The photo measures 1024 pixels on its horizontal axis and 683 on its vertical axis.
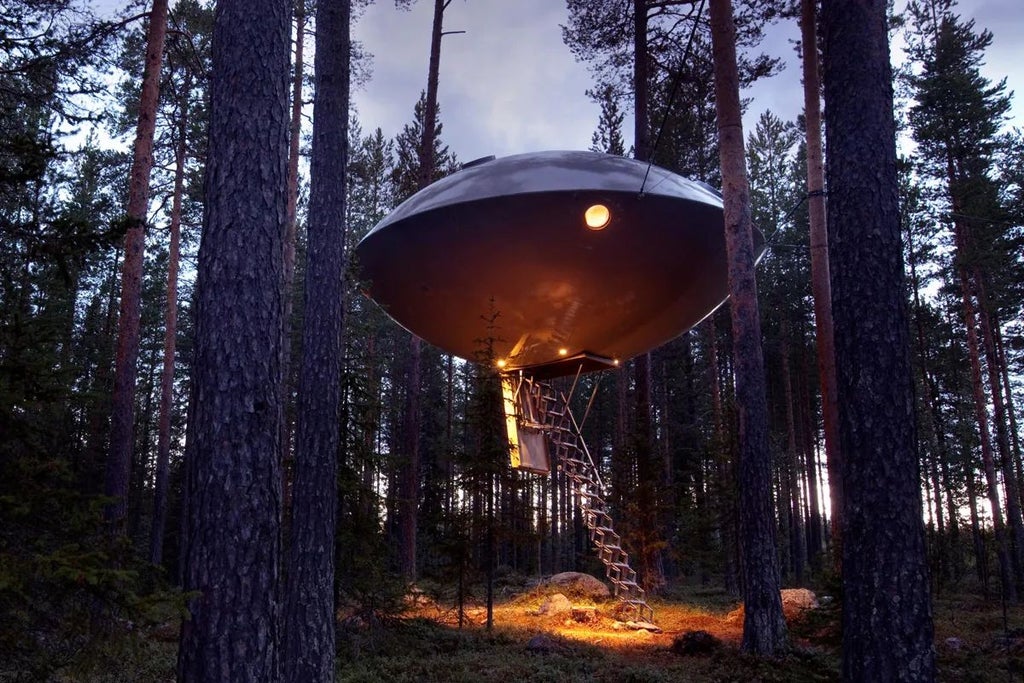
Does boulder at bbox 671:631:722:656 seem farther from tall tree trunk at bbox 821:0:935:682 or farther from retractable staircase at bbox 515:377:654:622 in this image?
tall tree trunk at bbox 821:0:935:682

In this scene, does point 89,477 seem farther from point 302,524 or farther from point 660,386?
point 302,524

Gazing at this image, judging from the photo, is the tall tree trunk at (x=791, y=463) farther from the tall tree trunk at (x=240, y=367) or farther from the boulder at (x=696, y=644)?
the tall tree trunk at (x=240, y=367)

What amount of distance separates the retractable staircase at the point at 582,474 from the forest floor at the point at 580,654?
653mm

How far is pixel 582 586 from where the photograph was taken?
58.6 feet

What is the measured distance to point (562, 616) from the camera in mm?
14969

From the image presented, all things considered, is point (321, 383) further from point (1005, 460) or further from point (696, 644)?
point (1005, 460)

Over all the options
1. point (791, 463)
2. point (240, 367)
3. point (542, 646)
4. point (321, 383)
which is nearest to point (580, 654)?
point (542, 646)

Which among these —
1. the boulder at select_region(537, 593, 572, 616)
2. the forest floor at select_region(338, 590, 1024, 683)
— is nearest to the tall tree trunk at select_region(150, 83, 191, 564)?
the forest floor at select_region(338, 590, 1024, 683)

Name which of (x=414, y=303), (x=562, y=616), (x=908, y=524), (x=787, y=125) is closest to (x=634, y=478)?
(x=562, y=616)

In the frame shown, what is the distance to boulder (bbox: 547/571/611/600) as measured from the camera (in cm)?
1753

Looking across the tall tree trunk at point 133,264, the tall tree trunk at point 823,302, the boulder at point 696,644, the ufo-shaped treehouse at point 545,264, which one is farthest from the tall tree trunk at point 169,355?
the tall tree trunk at point 823,302

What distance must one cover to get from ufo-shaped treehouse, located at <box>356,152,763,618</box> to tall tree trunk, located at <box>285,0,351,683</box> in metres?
3.32

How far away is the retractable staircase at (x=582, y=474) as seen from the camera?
14297 millimetres

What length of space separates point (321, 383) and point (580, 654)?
564 cm
